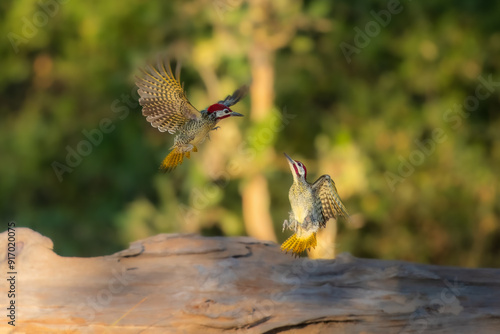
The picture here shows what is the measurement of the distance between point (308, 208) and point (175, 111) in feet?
2.12

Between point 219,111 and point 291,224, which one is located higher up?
point 219,111

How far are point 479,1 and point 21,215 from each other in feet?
23.8

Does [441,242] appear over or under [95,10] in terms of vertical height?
under

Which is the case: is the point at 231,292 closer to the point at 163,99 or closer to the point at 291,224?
the point at 291,224

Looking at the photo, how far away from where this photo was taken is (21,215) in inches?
424

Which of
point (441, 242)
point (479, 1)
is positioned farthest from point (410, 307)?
point (479, 1)

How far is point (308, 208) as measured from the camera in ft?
9.39

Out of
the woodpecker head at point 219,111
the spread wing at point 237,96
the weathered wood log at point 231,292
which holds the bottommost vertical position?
the weathered wood log at point 231,292

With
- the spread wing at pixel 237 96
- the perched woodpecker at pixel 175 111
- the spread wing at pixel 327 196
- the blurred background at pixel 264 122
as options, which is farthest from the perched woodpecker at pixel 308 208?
the blurred background at pixel 264 122

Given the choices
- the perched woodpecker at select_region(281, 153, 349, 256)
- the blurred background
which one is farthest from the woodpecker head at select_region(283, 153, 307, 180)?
the blurred background

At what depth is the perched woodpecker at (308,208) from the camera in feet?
9.31

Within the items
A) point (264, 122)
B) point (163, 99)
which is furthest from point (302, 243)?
Answer: point (264, 122)

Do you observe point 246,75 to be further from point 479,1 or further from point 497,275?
point 497,275

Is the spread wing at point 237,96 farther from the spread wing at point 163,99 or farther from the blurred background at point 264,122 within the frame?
the blurred background at point 264,122
